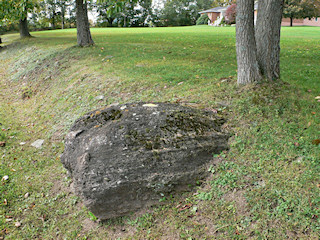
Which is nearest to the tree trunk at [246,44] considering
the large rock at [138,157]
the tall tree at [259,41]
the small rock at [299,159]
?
the tall tree at [259,41]

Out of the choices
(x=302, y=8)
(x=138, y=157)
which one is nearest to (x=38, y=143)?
(x=138, y=157)

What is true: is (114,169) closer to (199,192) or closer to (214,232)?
(199,192)

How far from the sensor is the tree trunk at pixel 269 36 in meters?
5.50

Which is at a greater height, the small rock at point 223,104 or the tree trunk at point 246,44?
the tree trunk at point 246,44

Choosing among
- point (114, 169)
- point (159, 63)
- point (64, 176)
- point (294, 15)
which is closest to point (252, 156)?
point (114, 169)

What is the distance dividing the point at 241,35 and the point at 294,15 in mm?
42717

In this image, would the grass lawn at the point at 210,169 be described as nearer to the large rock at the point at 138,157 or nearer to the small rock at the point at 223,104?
the small rock at the point at 223,104

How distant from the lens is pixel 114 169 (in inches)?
165

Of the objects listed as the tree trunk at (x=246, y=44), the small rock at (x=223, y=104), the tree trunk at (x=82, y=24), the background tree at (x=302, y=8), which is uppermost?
the background tree at (x=302, y=8)

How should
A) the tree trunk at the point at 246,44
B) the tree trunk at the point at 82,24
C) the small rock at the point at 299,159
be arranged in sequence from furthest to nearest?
the tree trunk at the point at 82,24 → the tree trunk at the point at 246,44 → the small rock at the point at 299,159

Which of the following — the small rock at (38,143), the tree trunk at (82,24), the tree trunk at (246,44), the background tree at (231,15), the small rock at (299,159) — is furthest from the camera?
the background tree at (231,15)

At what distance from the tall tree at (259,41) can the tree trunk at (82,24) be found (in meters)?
9.58

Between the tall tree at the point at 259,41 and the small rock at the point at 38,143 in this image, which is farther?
the small rock at the point at 38,143

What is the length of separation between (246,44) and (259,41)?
0.37 meters
